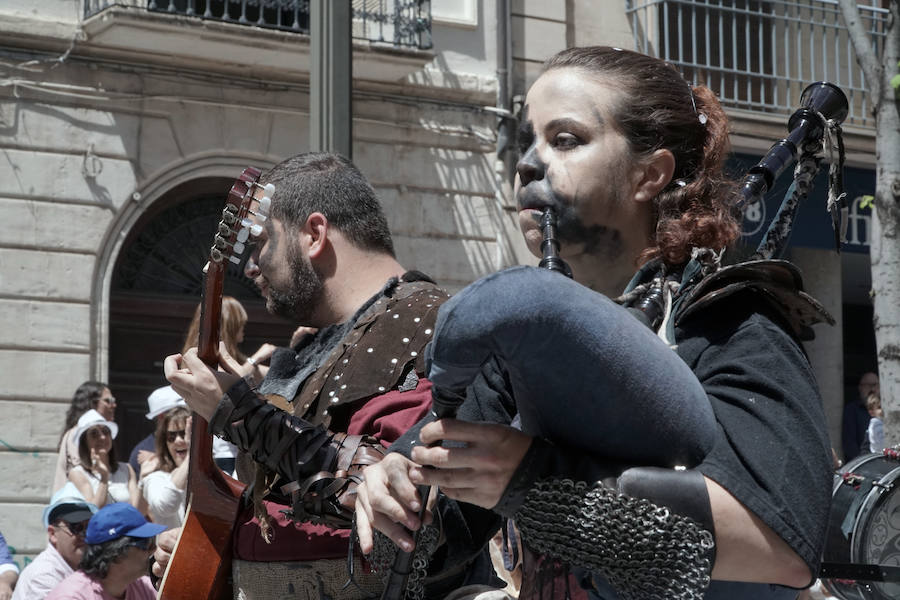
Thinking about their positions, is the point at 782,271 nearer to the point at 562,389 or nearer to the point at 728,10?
the point at 562,389

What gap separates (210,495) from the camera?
2.99m

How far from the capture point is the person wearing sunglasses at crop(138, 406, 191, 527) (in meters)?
6.08

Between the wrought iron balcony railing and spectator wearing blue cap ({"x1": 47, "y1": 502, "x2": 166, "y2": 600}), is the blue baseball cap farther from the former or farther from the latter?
the wrought iron balcony railing

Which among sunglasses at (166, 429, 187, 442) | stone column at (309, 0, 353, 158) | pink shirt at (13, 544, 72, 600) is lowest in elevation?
pink shirt at (13, 544, 72, 600)

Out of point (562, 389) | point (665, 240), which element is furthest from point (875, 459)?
point (562, 389)

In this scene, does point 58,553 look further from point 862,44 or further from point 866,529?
point 862,44

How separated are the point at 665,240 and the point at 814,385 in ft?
1.14

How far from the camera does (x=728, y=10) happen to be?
13.1 m

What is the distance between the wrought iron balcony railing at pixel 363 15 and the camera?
35.9ft

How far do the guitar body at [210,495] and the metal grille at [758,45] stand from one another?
10230mm

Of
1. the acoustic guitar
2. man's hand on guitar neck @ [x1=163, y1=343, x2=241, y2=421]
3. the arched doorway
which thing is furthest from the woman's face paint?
the arched doorway

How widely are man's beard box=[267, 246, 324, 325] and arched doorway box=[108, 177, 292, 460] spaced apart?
736cm

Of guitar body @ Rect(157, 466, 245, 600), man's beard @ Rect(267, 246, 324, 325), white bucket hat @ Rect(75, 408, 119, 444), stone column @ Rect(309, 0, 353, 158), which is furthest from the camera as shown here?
white bucket hat @ Rect(75, 408, 119, 444)

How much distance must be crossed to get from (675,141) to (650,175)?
0.22 feet
